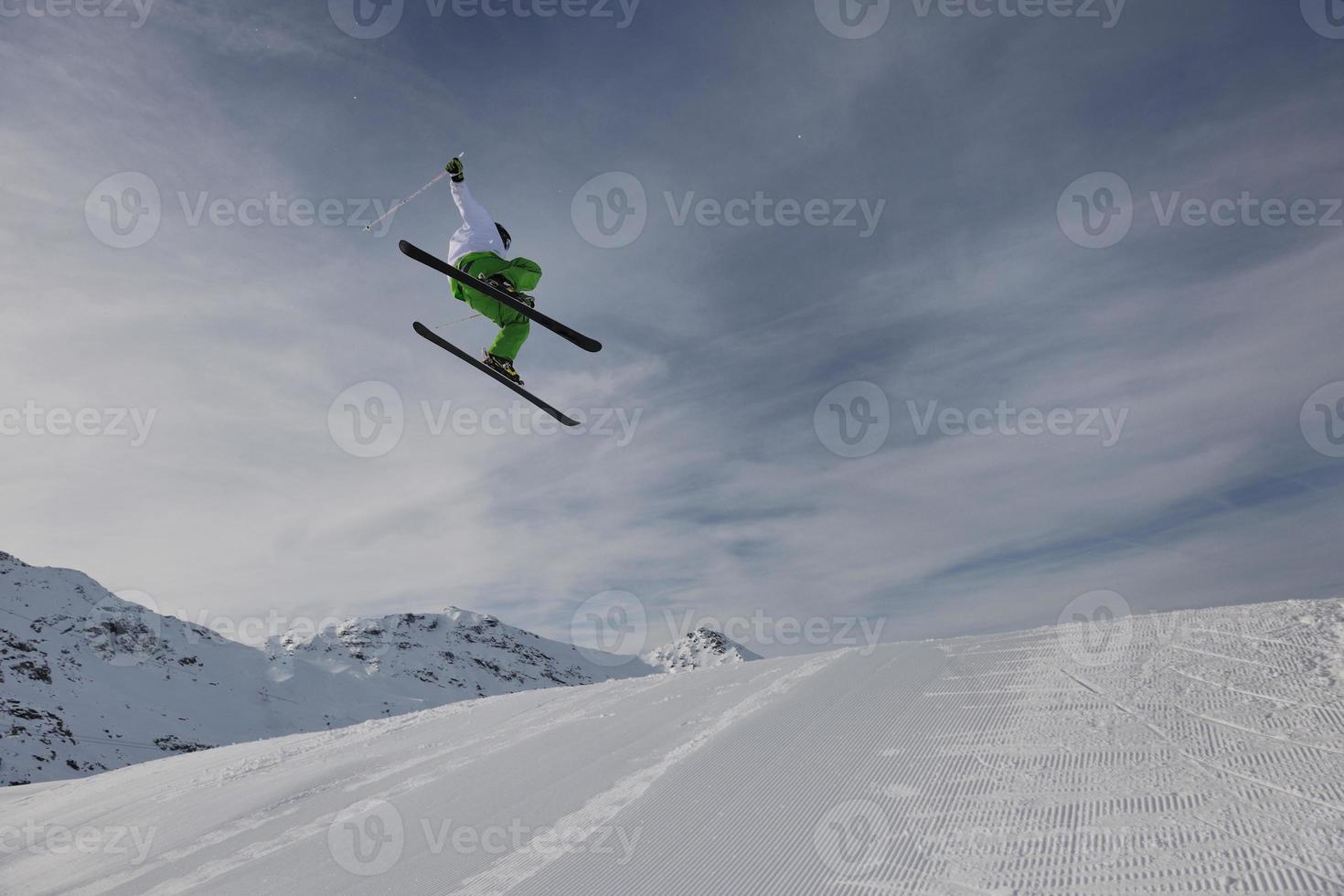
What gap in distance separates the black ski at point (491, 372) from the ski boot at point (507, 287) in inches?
44.3

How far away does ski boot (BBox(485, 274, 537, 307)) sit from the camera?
7660 mm

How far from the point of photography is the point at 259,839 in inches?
183

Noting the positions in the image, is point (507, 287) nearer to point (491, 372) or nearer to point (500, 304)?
point (500, 304)

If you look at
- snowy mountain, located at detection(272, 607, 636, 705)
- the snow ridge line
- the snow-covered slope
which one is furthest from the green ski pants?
snowy mountain, located at detection(272, 607, 636, 705)

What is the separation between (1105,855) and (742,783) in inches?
72.8

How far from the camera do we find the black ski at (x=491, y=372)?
871cm

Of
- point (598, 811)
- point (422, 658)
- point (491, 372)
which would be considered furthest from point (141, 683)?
point (598, 811)

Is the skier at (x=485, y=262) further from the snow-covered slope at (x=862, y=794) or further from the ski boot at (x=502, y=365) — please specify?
the snow-covered slope at (x=862, y=794)

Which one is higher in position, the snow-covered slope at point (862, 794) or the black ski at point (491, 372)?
the black ski at point (491, 372)

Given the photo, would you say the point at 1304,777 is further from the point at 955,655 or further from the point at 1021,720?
the point at 955,655

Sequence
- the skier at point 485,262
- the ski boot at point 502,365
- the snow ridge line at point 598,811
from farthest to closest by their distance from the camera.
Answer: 1. the ski boot at point 502,365
2. the skier at point 485,262
3. the snow ridge line at point 598,811

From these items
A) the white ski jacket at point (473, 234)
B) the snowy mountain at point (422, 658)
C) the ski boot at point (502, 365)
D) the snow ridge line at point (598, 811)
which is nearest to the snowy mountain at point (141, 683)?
the snowy mountain at point (422, 658)

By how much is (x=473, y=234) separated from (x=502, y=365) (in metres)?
1.62

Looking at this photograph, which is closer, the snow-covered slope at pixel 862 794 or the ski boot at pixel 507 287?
the snow-covered slope at pixel 862 794
